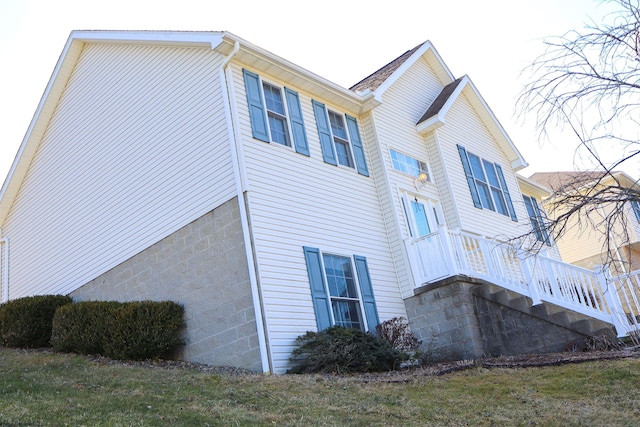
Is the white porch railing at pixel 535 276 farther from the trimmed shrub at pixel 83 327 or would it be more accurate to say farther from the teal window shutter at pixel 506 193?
the trimmed shrub at pixel 83 327

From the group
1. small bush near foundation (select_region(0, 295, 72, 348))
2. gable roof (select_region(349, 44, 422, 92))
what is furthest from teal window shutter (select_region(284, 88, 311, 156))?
small bush near foundation (select_region(0, 295, 72, 348))

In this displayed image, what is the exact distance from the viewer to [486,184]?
1794 centimetres

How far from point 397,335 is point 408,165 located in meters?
4.87

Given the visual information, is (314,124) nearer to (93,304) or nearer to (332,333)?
(332,333)

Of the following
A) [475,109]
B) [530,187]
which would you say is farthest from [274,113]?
[530,187]

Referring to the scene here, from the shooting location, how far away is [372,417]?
684cm

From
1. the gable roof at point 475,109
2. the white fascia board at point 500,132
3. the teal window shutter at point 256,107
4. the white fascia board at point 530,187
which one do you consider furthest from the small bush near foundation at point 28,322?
the white fascia board at point 530,187

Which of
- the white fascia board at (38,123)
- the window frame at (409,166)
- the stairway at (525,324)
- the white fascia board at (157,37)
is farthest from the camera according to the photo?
the white fascia board at (38,123)

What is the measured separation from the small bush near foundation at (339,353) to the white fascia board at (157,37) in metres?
5.72

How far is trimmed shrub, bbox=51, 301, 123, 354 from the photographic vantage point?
1173 cm

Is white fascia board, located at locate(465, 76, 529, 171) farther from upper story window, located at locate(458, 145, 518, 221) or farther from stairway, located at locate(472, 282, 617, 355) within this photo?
stairway, located at locate(472, 282, 617, 355)

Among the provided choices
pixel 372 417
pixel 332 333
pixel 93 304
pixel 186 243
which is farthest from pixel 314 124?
pixel 372 417

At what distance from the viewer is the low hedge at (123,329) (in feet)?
36.9

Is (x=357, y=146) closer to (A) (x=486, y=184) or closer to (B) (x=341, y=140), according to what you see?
(B) (x=341, y=140)
